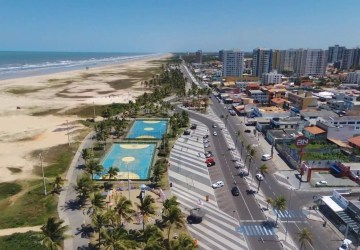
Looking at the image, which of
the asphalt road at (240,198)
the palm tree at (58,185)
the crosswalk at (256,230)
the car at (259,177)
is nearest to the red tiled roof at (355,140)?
the car at (259,177)

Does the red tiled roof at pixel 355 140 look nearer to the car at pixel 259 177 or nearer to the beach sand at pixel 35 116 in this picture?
the car at pixel 259 177

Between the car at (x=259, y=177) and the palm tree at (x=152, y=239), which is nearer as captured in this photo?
the palm tree at (x=152, y=239)

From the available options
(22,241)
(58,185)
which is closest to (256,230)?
(22,241)

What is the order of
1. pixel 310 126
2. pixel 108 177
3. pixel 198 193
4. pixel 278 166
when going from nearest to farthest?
pixel 198 193 < pixel 108 177 < pixel 278 166 < pixel 310 126

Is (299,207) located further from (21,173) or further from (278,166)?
(21,173)

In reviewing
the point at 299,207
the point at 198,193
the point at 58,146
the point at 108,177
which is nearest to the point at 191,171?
the point at 198,193

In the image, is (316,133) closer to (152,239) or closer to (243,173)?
(243,173)
